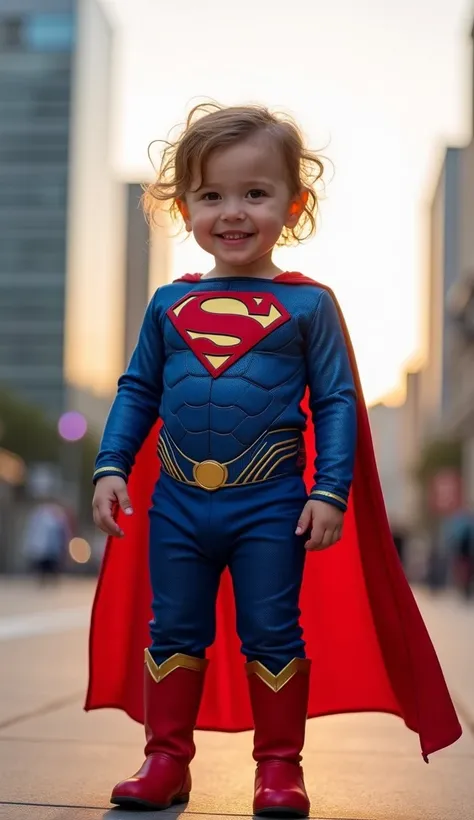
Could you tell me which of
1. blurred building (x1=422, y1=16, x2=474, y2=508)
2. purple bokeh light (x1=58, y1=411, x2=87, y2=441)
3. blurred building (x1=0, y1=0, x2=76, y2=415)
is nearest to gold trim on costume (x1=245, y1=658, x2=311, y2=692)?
blurred building (x1=422, y1=16, x2=474, y2=508)

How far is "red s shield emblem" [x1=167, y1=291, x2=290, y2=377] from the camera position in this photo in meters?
3.14

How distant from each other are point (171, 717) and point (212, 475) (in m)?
0.60

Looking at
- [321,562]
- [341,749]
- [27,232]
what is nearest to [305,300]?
[321,562]

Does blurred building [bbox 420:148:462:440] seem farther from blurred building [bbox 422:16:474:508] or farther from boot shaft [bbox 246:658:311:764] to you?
boot shaft [bbox 246:658:311:764]

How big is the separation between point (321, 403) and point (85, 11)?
5014 inches

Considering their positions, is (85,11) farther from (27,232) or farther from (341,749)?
(341,749)

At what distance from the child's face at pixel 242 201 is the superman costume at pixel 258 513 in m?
0.10

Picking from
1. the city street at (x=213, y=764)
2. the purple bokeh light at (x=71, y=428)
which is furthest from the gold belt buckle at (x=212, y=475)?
the purple bokeh light at (x=71, y=428)

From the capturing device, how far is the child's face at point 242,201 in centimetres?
317

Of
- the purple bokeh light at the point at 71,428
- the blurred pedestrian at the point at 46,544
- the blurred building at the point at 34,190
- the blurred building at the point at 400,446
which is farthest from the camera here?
the blurred building at the point at 400,446

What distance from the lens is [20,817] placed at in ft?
9.61

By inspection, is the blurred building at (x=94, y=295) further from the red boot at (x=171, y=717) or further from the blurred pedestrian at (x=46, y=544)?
the red boot at (x=171, y=717)

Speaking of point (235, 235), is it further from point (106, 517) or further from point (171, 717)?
point (171, 717)

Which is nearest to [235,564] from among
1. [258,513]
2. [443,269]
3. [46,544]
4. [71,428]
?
[258,513]
